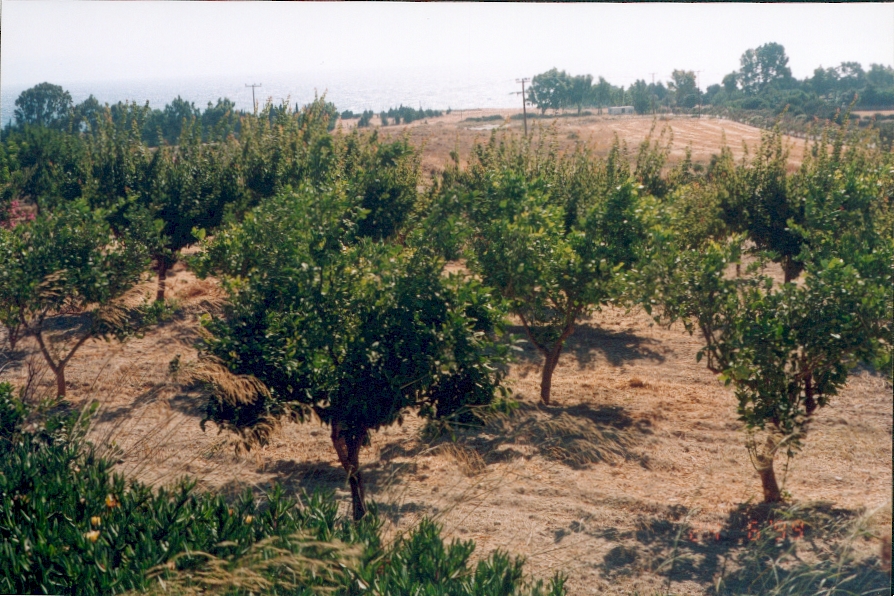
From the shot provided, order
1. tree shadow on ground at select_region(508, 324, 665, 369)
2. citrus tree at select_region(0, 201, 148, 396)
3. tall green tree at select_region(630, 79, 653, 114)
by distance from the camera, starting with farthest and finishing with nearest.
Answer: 1. tall green tree at select_region(630, 79, 653, 114)
2. tree shadow on ground at select_region(508, 324, 665, 369)
3. citrus tree at select_region(0, 201, 148, 396)

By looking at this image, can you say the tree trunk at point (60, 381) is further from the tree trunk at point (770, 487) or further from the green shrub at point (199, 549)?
the tree trunk at point (770, 487)

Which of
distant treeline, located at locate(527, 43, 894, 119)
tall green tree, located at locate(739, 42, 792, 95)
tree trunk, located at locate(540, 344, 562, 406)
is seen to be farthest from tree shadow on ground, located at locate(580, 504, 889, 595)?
tall green tree, located at locate(739, 42, 792, 95)

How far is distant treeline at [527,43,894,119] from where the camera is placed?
22.8m

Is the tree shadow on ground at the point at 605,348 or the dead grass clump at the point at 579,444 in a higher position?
the tree shadow on ground at the point at 605,348

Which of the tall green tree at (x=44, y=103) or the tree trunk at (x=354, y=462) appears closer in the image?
the tree trunk at (x=354, y=462)

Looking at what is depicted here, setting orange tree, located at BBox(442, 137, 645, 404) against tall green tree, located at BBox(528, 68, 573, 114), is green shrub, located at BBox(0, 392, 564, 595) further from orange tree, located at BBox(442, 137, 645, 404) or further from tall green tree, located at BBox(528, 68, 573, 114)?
tall green tree, located at BBox(528, 68, 573, 114)

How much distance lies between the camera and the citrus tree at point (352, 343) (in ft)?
20.9

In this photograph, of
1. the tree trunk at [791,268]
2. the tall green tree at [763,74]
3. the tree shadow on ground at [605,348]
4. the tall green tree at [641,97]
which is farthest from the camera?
the tall green tree at [641,97]

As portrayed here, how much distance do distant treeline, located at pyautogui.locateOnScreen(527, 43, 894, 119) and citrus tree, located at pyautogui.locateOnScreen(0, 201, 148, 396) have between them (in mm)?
12405

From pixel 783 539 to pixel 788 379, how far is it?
60.7 inches

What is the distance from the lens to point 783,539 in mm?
6953

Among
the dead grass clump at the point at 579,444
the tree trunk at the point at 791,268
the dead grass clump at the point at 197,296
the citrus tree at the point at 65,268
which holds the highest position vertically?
the citrus tree at the point at 65,268

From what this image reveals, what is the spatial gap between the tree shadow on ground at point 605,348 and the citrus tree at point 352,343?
617 centimetres

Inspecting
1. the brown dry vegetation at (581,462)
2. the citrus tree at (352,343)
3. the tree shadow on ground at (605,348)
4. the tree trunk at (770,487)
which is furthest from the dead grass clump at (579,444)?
the tree shadow on ground at (605,348)
